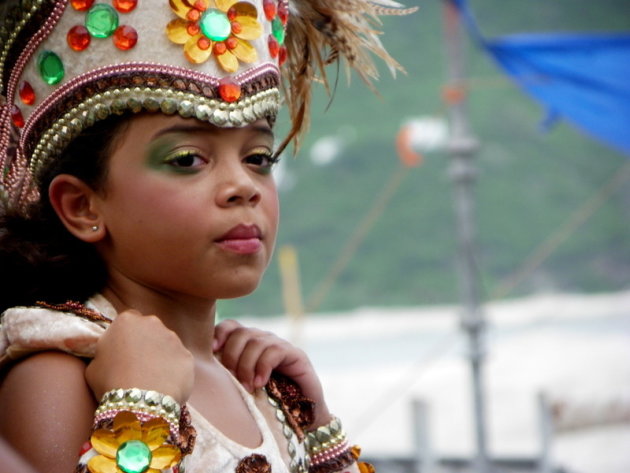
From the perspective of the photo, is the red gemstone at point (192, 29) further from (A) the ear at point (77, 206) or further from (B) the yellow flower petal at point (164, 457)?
(B) the yellow flower petal at point (164, 457)

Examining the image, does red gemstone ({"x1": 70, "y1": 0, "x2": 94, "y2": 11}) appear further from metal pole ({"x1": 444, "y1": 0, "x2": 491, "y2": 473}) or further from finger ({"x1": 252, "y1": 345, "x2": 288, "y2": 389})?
metal pole ({"x1": 444, "y1": 0, "x2": 491, "y2": 473})

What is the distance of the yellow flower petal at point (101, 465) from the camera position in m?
1.34

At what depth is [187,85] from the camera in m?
1.59

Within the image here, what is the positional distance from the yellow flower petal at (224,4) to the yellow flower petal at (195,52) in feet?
0.22

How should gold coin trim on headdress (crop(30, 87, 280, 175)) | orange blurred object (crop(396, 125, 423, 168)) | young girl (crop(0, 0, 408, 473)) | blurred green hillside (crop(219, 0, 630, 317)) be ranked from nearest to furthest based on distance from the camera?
young girl (crop(0, 0, 408, 473)) → gold coin trim on headdress (crop(30, 87, 280, 175)) → orange blurred object (crop(396, 125, 423, 168)) → blurred green hillside (crop(219, 0, 630, 317))

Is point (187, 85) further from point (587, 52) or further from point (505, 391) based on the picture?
point (505, 391)

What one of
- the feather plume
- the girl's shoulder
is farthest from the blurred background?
the girl's shoulder

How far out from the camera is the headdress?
1577 millimetres

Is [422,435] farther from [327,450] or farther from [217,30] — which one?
[217,30]

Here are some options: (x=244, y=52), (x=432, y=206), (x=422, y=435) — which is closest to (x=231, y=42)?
(x=244, y=52)

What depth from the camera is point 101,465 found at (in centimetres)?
134

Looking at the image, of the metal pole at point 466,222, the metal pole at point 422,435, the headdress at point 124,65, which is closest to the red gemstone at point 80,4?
the headdress at point 124,65

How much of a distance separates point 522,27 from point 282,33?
91.4ft

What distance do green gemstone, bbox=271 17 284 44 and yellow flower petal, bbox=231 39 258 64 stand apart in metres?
0.11
